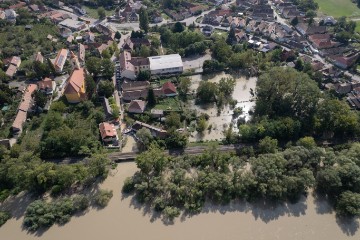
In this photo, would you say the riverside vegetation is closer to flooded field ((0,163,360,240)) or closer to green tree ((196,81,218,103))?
flooded field ((0,163,360,240))

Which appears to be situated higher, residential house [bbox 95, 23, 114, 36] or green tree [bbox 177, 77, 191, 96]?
green tree [bbox 177, 77, 191, 96]

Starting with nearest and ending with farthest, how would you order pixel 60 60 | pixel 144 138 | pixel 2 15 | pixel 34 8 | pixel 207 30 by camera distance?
1. pixel 144 138
2. pixel 60 60
3. pixel 207 30
4. pixel 2 15
5. pixel 34 8

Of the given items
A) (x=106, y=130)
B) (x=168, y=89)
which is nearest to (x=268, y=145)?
(x=168, y=89)

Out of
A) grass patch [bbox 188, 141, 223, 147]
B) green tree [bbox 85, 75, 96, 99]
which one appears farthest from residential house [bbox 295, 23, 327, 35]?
green tree [bbox 85, 75, 96, 99]

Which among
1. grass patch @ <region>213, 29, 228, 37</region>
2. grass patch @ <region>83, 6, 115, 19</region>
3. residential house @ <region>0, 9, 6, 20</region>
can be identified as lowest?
grass patch @ <region>83, 6, 115, 19</region>

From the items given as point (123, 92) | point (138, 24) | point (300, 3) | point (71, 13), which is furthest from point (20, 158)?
point (300, 3)

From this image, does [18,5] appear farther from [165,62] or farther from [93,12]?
[165,62]
